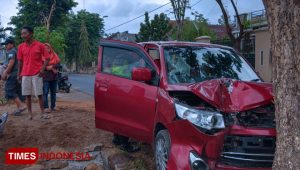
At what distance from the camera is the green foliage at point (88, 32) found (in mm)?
72125

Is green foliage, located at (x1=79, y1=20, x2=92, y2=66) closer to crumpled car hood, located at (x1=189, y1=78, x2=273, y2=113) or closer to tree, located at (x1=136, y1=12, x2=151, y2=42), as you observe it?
tree, located at (x1=136, y1=12, x2=151, y2=42)

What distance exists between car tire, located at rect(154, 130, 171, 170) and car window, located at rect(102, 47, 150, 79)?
136 cm

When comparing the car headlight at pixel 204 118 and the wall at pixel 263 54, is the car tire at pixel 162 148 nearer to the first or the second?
the car headlight at pixel 204 118

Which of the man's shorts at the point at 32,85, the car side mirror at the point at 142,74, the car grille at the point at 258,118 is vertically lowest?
the car grille at the point at 258,118

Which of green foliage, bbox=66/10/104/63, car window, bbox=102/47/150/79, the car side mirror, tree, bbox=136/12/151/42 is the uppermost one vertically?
green foliage, bbox=66/10/104/63

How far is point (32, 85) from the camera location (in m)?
8.85

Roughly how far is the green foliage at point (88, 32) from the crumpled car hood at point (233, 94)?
67480mm

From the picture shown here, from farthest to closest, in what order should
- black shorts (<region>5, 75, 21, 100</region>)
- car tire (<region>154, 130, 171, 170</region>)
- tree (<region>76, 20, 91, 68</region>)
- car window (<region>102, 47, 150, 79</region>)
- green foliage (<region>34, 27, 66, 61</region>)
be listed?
tree (<region>76, 20, 91, 68</region>), green foliage (<region>34, 27, 66, 61</region>), black shorts (<region>5, 75, 21, 100</region>), car window (<region>102, 47, 150, 79</region>), car tire (<region>154, 130, 171, 170</region>)

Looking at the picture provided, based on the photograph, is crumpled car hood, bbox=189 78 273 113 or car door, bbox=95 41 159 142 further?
car door, bbox=95 41 159 142

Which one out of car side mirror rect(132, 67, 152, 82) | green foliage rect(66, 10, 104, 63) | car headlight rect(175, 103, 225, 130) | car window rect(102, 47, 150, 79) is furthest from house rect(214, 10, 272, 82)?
green foliage rect(66, 10, 104, 63)

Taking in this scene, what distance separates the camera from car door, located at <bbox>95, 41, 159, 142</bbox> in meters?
6.00

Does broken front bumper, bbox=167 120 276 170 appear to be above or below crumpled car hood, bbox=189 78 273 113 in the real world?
below

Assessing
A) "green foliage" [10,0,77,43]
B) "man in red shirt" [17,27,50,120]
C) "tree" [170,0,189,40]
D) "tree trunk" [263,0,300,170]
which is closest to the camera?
"tree trunk" [263,0,300,170]

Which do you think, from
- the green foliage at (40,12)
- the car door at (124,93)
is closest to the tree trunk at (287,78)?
the car door at (124,93)
